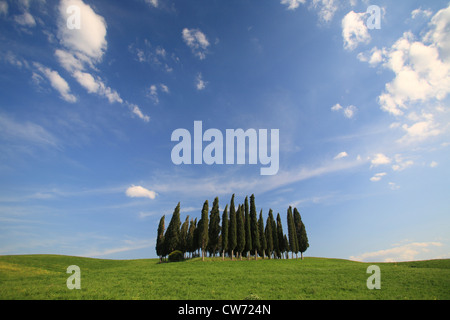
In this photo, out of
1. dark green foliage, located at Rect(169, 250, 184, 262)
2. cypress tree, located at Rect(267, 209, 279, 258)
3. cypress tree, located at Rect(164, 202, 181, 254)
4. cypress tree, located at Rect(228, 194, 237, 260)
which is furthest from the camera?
cypress tree, located at Rect(267, 209, 279, 258)

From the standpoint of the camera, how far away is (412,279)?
697 inches

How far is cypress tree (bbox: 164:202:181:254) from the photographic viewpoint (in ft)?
154

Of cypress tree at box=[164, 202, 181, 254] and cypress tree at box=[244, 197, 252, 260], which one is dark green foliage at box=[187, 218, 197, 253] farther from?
cypress tree at box=[244, 197, 252, 260]

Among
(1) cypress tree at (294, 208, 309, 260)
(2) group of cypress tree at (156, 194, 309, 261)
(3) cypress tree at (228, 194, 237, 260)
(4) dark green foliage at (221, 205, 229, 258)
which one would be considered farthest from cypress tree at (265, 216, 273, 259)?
(4) dark green foliage at (221, 205, 229, 258)

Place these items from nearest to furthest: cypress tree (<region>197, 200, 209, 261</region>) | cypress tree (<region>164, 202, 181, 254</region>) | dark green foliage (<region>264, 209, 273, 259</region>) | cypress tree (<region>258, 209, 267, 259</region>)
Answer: cypress tree (<region>197, 200, 209, 261</region>) → cypress tree (<region>164, 202, 181, 254</region>) → cypress tree (<region>258, 209, 267, 259</region>) → dark green foliage (<region>264, 209, 273, 259</region>)

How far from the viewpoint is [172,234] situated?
47.4 m

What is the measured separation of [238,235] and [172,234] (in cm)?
1566

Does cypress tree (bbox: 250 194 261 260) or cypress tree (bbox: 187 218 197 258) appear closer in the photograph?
cypress tree (bbox: 250 194 261 260)

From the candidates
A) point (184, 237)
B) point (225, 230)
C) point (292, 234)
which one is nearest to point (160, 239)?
point (184, 237)

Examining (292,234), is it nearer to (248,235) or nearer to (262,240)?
(262,240)
